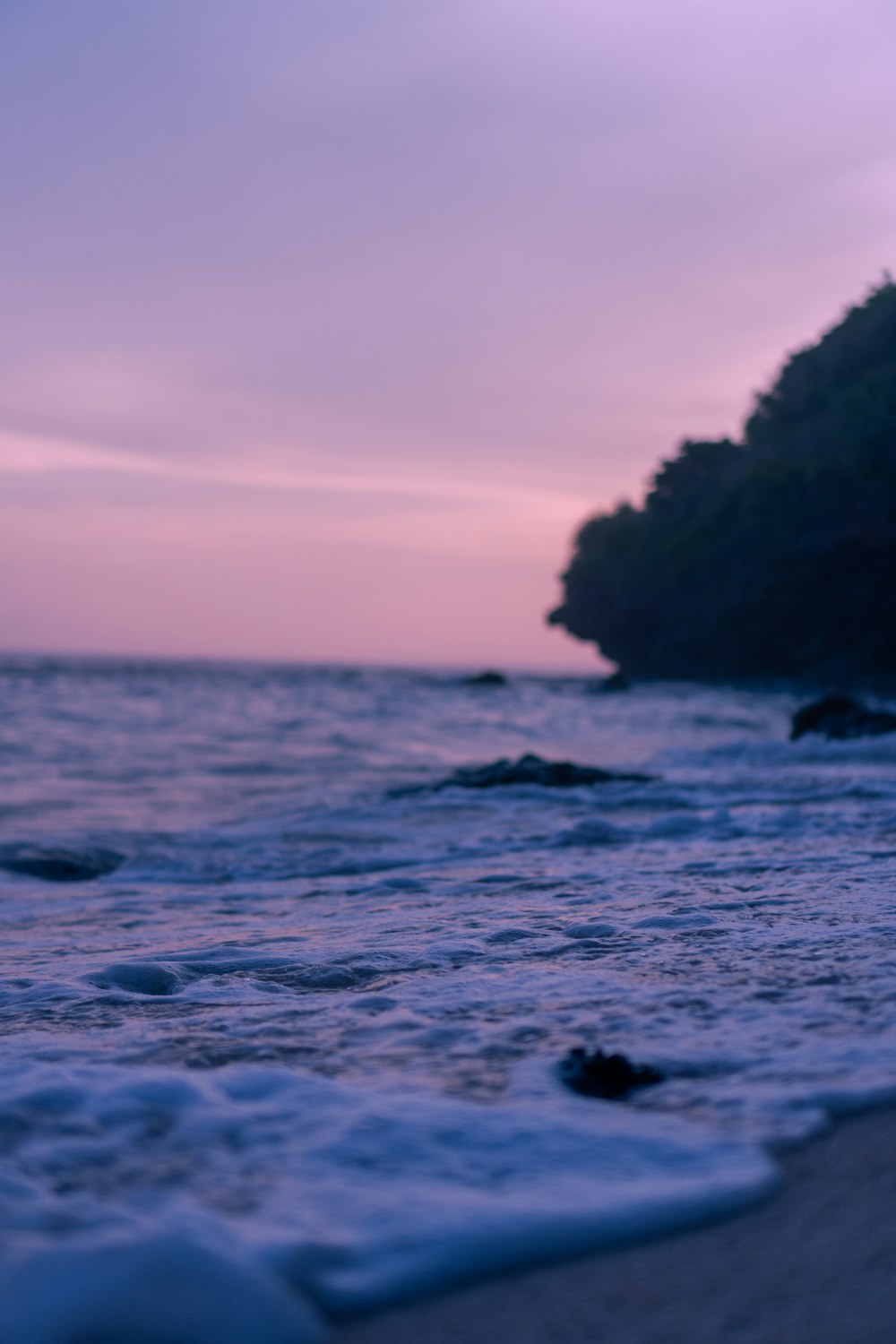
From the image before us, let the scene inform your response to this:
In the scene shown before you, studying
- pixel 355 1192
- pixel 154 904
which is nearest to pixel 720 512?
pixel 154 904

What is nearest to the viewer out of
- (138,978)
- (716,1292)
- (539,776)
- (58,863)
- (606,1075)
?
(716,1292)

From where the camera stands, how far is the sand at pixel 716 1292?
145 centimetres

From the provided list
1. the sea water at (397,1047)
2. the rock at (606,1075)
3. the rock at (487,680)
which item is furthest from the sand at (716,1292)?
the rock at (487,680)

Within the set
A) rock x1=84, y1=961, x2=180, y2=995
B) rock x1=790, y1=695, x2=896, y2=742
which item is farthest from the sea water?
rock x1=790, y1=695, x2=896, y2=742

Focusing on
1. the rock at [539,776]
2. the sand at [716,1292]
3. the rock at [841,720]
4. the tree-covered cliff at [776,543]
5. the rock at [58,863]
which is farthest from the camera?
the tree-covered cliff at [776,543]

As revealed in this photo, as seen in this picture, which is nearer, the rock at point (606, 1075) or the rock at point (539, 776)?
the rock at point (606, 1075)

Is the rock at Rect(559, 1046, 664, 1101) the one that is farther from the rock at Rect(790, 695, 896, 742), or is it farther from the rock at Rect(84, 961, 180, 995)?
the rock at Rect(790, 695, 896, 742)

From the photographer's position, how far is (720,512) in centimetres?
4900

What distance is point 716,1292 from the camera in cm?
154

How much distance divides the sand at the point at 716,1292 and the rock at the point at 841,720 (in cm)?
1285

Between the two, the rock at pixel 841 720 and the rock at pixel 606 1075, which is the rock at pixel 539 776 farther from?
the rock at pixel 606 1075

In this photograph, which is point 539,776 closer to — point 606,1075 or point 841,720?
point 841,720

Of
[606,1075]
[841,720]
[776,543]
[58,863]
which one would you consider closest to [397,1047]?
[606,1075]

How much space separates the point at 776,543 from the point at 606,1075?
45267 millimetres
